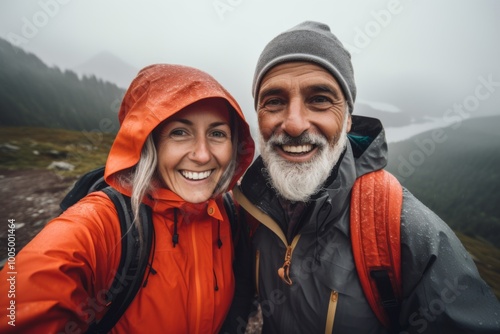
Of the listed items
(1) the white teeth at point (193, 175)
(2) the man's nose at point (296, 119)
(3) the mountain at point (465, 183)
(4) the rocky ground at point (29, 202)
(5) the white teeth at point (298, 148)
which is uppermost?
(2) the man's nose at point (296, 119)

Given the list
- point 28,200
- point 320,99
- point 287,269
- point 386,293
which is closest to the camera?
point 386,293

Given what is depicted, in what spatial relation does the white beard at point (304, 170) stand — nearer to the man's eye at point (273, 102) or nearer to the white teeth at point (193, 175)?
the man's eye at point (273, 102)

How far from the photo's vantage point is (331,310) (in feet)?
6.83

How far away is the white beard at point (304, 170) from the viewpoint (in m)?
2.40

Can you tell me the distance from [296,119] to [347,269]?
5.27ft

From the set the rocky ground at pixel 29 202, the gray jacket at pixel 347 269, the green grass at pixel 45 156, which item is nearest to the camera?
the gray jacket at pixel 347 269

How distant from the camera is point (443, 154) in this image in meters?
62.7

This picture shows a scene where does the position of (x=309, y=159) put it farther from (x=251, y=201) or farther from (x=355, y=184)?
(x=251, y=201)

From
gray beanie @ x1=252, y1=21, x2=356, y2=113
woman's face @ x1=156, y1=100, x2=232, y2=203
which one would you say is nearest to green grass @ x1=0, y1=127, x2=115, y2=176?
woman's face @ x1=156, y1=100, x2=232, y2=203

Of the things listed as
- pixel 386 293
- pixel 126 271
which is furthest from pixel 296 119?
pixel 126 271

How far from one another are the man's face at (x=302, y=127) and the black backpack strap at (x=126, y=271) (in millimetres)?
1536

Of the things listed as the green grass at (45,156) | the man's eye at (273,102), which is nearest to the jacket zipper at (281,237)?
the man's eye at (273,102)

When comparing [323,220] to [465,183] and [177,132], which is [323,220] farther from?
[465,183]

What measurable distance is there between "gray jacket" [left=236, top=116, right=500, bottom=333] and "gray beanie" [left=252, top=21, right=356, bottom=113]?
67cm
